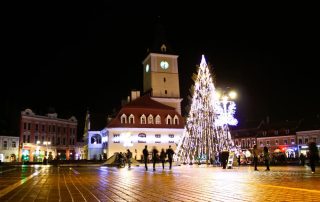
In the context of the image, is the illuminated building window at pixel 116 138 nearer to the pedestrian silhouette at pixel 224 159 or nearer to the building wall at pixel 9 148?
the building wall at pixel 9 148

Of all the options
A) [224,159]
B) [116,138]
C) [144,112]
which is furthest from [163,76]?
[224,159]

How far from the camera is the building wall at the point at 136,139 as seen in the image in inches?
2432

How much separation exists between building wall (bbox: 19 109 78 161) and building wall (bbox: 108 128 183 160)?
17.0 meters

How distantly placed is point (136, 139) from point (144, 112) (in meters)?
4.72

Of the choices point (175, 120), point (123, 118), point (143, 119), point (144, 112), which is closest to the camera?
point (123, 118)

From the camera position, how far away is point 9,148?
73625 millimetres

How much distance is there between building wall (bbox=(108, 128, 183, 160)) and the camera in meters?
61.8

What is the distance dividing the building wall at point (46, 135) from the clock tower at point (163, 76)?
22.1 meters

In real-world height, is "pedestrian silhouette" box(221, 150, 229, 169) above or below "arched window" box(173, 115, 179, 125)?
below

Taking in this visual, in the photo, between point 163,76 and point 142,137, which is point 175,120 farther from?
point 163,76

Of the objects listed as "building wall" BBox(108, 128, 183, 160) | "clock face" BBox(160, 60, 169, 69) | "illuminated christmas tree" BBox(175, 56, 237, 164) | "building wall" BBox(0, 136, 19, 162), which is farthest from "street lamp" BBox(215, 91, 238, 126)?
"building wall" BBox(0, 136, 19, 162)

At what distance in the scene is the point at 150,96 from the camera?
73.4m

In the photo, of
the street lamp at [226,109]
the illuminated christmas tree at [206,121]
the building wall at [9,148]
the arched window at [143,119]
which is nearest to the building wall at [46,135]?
the building wall at [9,148]

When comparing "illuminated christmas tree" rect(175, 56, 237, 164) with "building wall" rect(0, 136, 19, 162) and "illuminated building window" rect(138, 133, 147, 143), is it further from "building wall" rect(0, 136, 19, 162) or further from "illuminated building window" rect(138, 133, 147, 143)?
"building wall" rect(0, 136, 19, 162)
